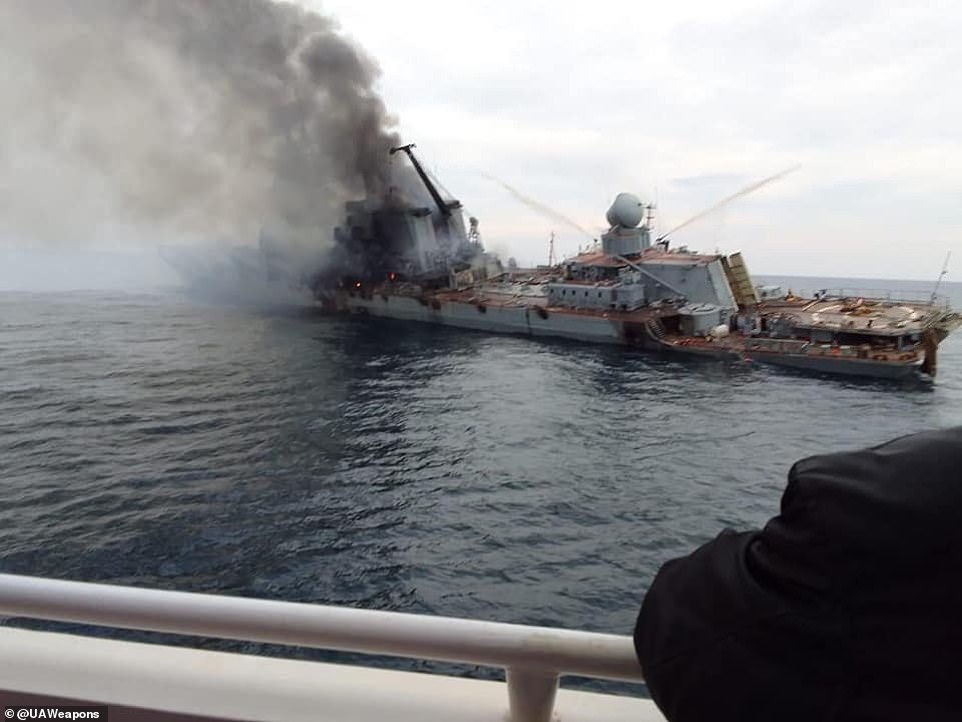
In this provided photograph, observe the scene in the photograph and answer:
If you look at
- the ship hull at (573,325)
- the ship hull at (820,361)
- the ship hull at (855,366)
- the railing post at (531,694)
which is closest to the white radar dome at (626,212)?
the ship hull at (573,325)

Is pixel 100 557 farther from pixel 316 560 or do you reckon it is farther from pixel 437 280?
pixel 437 280

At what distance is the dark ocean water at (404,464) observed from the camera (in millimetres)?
14156

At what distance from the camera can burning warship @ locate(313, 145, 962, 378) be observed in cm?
3856

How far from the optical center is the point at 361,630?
2.34m

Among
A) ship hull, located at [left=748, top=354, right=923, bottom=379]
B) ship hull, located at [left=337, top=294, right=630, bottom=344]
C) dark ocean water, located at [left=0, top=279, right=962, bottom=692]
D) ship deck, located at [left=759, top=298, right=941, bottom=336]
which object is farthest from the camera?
ship hull, located at [left=337, top=294, right=630, bottom=344]

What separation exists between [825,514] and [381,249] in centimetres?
6621

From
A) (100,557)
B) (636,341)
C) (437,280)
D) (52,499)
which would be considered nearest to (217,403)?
(52,499)

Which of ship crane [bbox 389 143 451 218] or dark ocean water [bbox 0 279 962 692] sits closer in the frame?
dark ocean water [bbox 0 279 962 692]

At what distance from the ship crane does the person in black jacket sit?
66755 millimetres

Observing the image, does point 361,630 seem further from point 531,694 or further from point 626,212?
point 626,212

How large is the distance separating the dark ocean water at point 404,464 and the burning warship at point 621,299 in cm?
260

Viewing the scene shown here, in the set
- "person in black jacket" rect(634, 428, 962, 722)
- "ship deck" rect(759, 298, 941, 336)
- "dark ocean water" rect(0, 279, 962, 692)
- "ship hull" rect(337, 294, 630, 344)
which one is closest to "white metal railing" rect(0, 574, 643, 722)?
"person in black jacket" rect(634, 428, 962, 722)

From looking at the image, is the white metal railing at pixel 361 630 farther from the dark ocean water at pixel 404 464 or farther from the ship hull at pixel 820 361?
the ship hull at pixel 820 361

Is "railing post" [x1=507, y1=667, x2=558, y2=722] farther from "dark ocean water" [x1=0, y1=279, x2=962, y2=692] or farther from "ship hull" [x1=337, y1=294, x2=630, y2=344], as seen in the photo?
"ship hull" [x1=337, y1=294, x2=630, y2=344]
